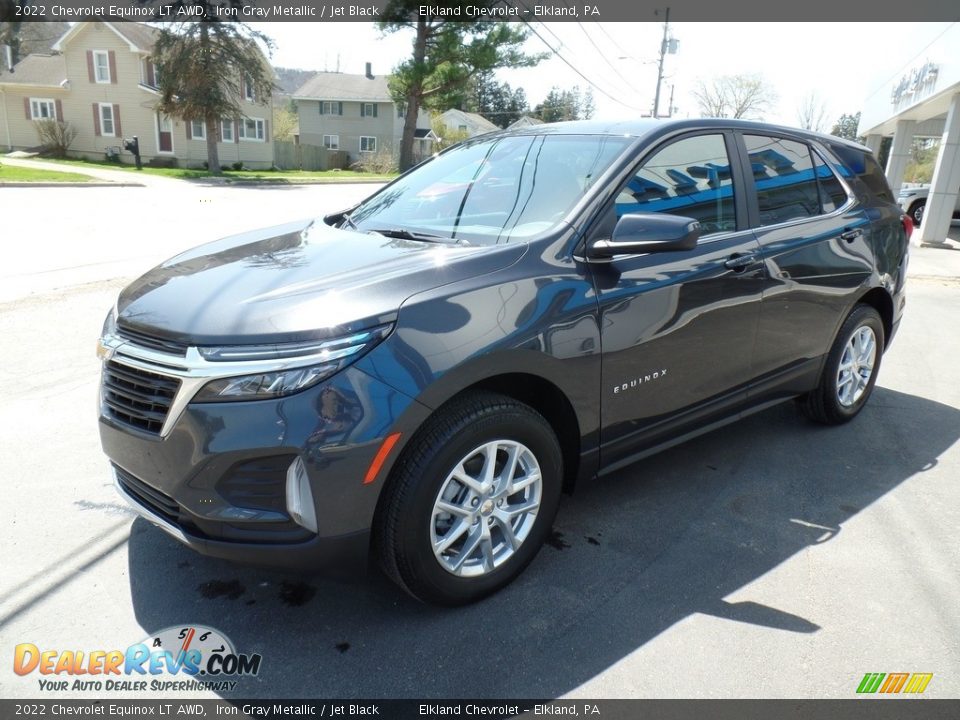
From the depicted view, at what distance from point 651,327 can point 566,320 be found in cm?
53

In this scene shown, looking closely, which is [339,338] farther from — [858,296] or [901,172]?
[901,172]

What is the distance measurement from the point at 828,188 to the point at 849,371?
1.20 m

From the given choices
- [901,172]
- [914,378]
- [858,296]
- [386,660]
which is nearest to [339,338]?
[386,660]

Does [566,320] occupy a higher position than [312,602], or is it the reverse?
[566,320]

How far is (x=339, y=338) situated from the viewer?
2340mm

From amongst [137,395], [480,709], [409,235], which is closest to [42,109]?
[409,235]

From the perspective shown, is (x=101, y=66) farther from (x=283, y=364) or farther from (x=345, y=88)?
(x=283, y=364)

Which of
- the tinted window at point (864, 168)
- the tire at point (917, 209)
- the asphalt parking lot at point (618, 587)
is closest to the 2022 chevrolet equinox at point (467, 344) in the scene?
the asphalt parking lot at point (618, 587)

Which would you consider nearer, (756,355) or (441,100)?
(756,355)

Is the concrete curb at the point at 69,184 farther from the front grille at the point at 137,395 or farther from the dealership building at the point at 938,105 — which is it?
the dealership building at the point at 938,105

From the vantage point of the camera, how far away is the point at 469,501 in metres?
2.70

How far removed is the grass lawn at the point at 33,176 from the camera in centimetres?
2207

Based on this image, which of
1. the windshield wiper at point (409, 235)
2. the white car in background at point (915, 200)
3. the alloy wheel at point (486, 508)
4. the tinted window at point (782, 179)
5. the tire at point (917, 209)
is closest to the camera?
the alloy wheel at point (486, 508)

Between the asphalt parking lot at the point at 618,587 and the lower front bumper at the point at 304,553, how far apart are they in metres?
0.37
